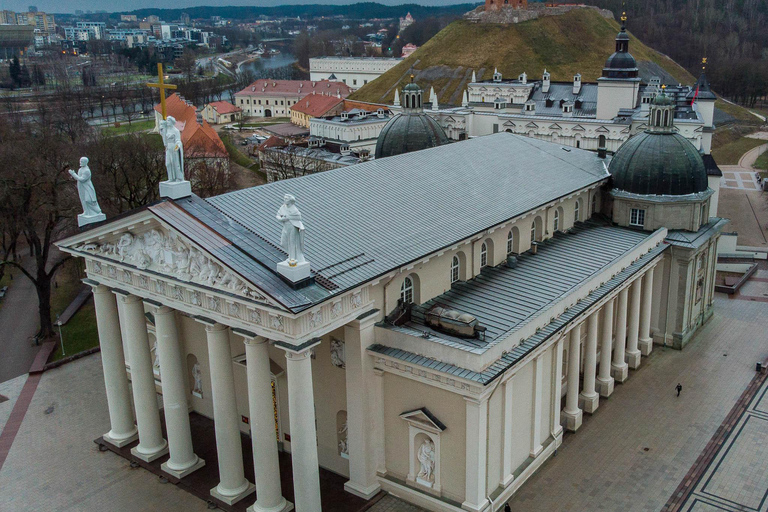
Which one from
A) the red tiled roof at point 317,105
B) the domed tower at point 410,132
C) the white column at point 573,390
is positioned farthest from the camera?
the red tiled roof at point 317,105

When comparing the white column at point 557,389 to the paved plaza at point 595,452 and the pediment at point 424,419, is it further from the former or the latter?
the pediment at point 424,419

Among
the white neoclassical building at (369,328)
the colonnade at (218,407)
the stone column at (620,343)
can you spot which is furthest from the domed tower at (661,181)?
the colonnade at (218,407)

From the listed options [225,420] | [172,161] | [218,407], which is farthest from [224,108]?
[225,420]

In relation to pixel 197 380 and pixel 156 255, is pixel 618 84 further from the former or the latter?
pixel 156 255

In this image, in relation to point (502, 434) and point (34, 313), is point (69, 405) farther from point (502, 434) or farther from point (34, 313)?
point (502, 434)

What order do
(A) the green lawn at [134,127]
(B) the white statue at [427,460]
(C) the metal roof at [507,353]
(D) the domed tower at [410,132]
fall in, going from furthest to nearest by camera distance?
(A) the green lawn at [134,127] < (D) the domed tower at [410,132] < (B) the white statue at [427,460] < (C) the metal roof at [507,353]
